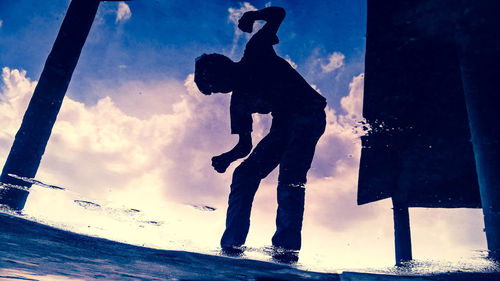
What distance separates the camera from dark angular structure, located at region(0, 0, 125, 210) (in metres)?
4.42

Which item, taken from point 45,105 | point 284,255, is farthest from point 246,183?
point 45,105

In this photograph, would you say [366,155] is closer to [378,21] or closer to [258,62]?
[378,21]

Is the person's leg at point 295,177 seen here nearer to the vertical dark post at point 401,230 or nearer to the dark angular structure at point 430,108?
the dark angular structure at point 430,108

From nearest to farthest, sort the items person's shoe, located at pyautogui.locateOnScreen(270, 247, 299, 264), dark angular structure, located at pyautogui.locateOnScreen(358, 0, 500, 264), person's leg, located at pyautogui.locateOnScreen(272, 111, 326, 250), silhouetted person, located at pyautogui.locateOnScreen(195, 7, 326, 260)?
person's shoe, located at pyautogui.locateOnScreen(270, 247, 299, 264), person's leg, located at pyautogui.locateOnScreen(272, 111, 326, 250), dark angular structure, located at pyautogui.locateOnScreen(358, 0, 500, 264), silhouetted person, located at pyautogui.locateOnScreen(195, 7, 326, 260)

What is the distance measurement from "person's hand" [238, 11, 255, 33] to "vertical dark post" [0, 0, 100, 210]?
11.4ft

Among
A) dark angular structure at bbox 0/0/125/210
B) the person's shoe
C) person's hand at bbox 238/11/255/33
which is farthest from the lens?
dark angular structure at bbox 0/0/125/210

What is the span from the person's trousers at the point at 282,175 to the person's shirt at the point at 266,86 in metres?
0.18

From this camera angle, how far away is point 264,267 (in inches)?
69.4

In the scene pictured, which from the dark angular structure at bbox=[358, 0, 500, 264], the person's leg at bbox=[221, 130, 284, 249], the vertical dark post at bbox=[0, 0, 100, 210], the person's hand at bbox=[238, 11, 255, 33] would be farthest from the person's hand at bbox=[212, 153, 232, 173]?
the vertical dark post at bbox=[0, 0, 100, 210]

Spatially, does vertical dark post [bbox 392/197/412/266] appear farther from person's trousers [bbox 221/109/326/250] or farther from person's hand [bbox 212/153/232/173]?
person's hand [bbox 212/153/232/173]

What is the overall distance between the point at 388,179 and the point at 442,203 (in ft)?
7.42

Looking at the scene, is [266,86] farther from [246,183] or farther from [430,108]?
[430,108]

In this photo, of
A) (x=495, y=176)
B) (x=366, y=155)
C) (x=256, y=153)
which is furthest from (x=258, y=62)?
(x=366, y=155)

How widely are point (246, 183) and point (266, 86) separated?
1.26 meters
